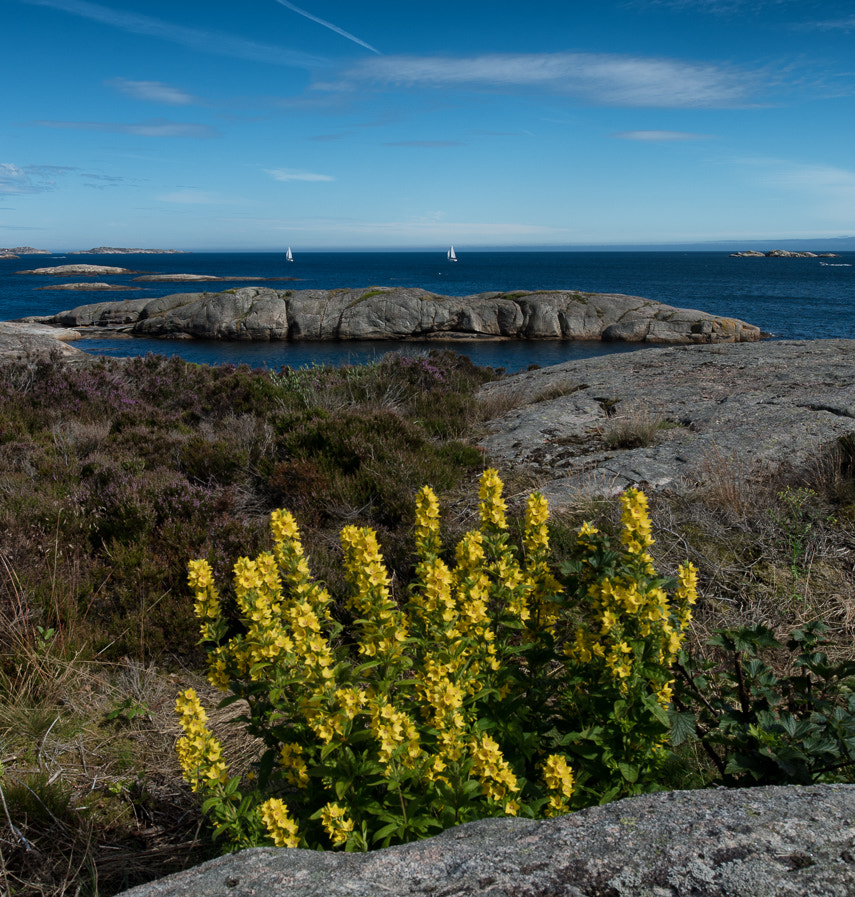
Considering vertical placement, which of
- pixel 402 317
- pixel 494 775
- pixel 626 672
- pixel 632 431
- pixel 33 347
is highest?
pixel 402 317

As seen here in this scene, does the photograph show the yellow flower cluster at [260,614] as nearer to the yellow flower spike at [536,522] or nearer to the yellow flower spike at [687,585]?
the yellow flower spike at [536,522]

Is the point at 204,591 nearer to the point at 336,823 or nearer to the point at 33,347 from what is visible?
the point at 336,823

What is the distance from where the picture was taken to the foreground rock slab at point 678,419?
6238mm

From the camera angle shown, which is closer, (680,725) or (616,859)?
(616,859)

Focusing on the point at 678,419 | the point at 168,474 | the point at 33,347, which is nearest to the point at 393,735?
the point at 168,474

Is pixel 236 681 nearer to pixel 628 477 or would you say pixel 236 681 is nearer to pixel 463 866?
pixel 463 866

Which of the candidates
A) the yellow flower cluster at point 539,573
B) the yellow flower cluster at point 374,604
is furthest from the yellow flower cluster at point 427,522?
the yellow flower cluster at point 539,573

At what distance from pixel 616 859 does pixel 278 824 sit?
1.10 metres

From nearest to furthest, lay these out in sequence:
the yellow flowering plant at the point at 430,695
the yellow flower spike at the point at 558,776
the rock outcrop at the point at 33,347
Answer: the yellow flowering plant at the point at 430,695
the yellow flower spike at the point at 558,776
the rock outcrop at the point at 33,347

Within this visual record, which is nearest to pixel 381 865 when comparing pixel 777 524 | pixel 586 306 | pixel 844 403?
pixel 777 524

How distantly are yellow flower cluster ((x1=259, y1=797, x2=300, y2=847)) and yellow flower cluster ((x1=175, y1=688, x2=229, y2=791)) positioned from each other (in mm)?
287

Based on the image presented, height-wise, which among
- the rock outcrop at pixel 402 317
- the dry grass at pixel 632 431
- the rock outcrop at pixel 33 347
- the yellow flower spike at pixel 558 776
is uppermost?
the rock outcrop at pixel 402 317

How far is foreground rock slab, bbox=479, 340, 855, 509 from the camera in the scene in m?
6.24

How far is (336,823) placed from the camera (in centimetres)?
195
